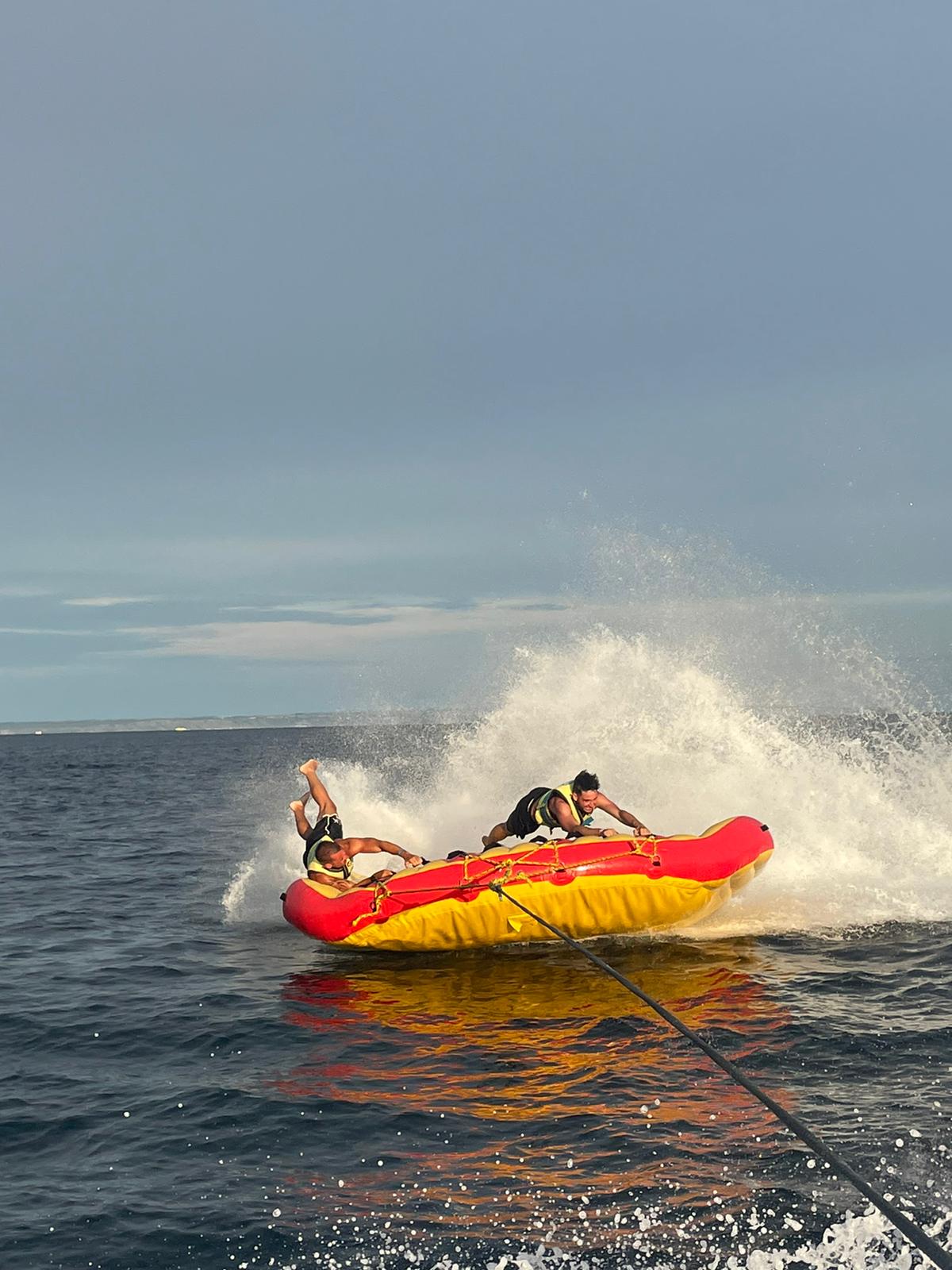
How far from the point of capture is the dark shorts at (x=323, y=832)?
14.0m

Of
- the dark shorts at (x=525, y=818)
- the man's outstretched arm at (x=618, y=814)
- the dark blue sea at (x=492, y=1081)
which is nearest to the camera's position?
the dark blue sea at (x=492, y=1081)

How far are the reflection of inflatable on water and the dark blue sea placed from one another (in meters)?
0.04

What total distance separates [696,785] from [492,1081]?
10524 mm

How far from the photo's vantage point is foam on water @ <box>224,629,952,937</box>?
50.5 ft

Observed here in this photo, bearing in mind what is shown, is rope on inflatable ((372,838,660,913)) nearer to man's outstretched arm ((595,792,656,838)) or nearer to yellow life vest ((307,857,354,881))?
man's outstretched arm ((595,792,656,838))

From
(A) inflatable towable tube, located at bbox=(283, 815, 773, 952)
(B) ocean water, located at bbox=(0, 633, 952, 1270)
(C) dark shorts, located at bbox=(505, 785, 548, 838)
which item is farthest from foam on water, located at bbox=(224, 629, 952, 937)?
(C) dark shorts, located at bbox=(505, 785, 548, 838)

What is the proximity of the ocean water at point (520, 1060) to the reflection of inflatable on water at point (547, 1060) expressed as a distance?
4 cm

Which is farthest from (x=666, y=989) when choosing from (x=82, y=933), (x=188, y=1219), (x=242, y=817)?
(x=242, y=817)

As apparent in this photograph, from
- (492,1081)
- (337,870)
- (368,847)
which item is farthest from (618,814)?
(492,1081)

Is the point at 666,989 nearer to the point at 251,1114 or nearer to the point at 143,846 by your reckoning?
the point at 251,1114

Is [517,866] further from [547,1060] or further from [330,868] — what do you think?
[547,1060]

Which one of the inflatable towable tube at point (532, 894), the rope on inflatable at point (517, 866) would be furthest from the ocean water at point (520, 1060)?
the rope on inflatable at point (517, 866)

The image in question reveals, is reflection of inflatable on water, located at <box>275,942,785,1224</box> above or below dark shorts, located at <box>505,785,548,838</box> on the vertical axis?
below

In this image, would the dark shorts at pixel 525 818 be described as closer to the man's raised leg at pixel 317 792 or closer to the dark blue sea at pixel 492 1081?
the dark blue sea at pixel 492 1081
